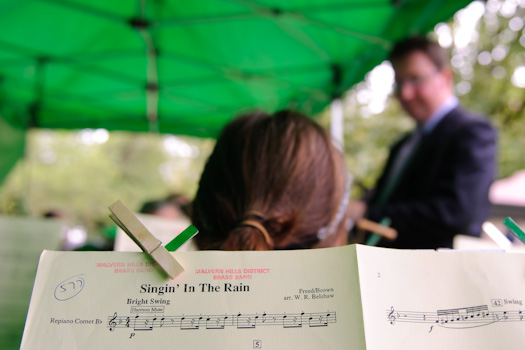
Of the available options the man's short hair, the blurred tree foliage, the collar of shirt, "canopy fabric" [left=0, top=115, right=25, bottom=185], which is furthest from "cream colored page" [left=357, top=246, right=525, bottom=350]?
the blurred tree foliage

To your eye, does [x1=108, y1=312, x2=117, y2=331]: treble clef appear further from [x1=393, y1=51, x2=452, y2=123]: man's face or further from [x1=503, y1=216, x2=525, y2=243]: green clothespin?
[x1=393, y1=51, x2=452, y2=123]: man's face

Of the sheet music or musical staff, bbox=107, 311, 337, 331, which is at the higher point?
the sheet music

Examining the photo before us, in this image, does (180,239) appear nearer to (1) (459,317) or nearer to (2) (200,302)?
(2) (200,302)

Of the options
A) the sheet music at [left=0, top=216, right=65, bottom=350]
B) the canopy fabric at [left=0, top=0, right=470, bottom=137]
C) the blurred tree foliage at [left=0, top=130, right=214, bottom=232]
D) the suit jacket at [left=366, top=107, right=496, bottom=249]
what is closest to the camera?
the sheet music at [left=0, top=216, right=65, bottom=350]


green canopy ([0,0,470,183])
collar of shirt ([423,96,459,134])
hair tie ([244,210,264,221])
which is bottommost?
hair tie ([244,210,264,221])

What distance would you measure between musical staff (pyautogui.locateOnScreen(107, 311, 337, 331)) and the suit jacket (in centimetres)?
95

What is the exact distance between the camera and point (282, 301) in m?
0.47

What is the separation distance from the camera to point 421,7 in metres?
1.71

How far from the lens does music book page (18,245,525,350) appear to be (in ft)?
1.49

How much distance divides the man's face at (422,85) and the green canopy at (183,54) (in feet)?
0.71

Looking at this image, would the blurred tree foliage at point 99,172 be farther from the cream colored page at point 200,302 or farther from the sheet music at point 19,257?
Answer: the cream colored page at point 200,302

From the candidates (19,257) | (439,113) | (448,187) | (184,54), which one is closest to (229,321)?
(19,257)

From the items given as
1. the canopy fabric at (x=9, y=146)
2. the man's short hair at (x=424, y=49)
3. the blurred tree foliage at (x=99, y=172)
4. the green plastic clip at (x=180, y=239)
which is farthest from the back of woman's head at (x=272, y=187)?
the blurred tree foliage at (x=99, y=172)

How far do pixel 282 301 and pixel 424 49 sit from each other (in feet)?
4.58
